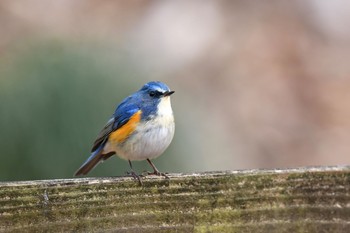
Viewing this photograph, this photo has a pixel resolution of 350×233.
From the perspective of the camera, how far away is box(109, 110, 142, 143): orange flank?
191 inches

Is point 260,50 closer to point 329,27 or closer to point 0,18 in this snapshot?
point 329,27

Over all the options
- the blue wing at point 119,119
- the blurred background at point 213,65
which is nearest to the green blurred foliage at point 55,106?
the blurred background at point 213,65

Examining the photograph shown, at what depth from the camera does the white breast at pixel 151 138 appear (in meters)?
4.66

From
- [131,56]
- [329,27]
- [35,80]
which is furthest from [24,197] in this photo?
[329,27]

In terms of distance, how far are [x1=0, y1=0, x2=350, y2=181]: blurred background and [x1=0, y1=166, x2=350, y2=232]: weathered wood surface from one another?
4.31m

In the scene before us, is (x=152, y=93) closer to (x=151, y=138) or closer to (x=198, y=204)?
(x=151, y=138)

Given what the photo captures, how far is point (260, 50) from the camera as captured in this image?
1222 cm

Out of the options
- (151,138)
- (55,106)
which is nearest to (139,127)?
(151,138)

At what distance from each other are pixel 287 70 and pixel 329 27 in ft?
3.15

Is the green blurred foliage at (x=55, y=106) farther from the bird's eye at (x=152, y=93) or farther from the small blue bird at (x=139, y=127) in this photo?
the bird's eye at (x=152, y=93)

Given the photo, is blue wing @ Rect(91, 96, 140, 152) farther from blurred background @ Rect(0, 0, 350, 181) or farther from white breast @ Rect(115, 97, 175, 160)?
blurred background @ Rect(0, 0, 350, 181)

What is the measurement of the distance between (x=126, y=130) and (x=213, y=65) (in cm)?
730

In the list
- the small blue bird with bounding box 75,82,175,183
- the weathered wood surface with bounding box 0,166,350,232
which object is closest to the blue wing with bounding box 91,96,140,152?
the small blue bird with bounding box 75,82,175,183

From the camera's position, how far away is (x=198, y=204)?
2025 millimetres
